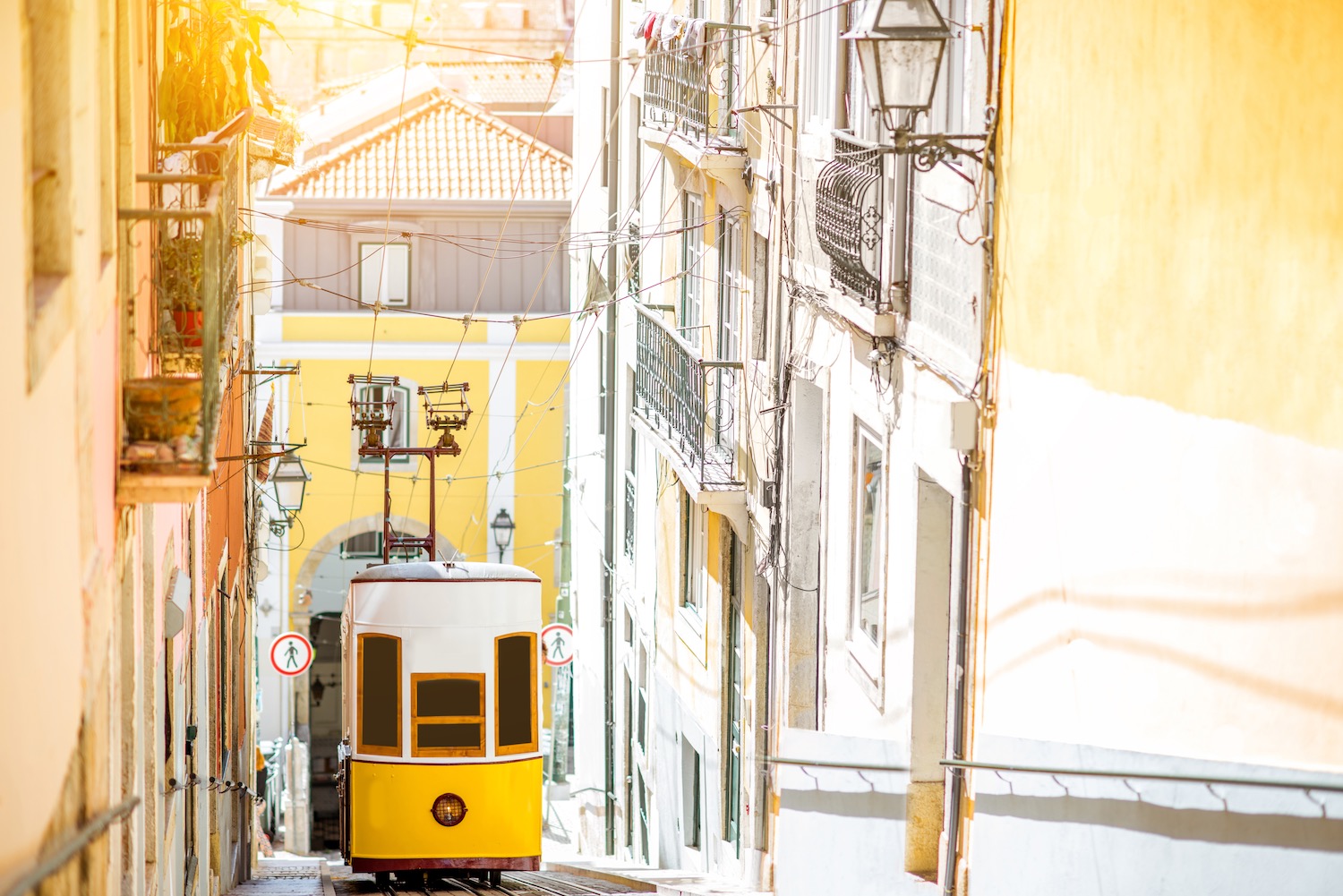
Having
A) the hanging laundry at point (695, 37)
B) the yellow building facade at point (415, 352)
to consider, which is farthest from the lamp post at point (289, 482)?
the yellow building facade at point (415, 352)

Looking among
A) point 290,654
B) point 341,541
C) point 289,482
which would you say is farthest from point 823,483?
point 341,541

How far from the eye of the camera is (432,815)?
496 inches

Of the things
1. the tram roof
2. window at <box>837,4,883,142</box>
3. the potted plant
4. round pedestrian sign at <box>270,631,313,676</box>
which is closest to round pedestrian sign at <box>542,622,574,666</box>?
round pedestrian sign at <box>270,631,313,676</box>

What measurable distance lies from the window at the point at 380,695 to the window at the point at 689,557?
2501 millimetres

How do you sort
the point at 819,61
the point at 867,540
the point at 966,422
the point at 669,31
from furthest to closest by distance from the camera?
the point at 669,31
the point at 819,61
the point at 867,540
the point at 966,422

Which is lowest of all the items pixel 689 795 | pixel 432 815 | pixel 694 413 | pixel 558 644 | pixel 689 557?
pixel 558 644

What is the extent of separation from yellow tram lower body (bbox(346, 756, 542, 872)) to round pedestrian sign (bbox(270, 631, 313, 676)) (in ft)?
20.6

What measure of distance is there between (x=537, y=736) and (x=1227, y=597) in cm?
858

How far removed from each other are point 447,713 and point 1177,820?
26.5 ft

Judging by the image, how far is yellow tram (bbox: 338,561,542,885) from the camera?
12.5 metres

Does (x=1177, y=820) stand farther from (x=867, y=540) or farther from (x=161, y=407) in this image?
(x=867, y=540)

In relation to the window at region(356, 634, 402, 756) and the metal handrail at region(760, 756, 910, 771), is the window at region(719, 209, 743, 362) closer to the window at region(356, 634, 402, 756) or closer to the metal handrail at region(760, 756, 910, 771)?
the window at region(356, 634, 402, 756)

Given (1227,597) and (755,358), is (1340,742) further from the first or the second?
(755,358)

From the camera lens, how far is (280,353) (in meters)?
25.5
